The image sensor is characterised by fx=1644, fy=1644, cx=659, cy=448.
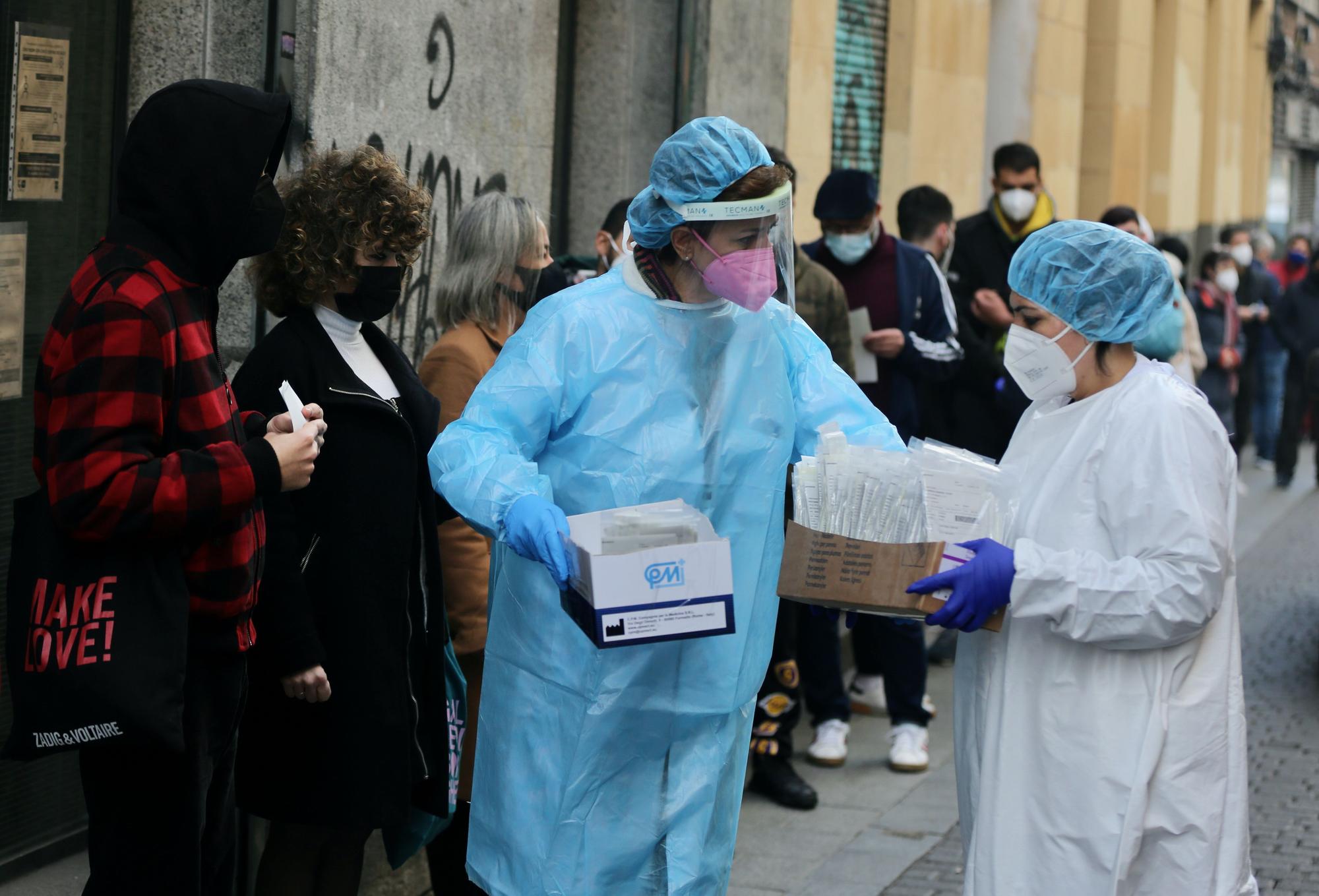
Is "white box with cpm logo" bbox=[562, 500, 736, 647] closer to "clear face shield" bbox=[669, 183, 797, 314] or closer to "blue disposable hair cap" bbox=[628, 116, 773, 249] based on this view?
"clear face shield" bbox=[669, 183, 797, 314]

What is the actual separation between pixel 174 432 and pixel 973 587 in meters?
1.43

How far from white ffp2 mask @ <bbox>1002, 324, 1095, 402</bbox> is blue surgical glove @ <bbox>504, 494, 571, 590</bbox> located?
3.28ft

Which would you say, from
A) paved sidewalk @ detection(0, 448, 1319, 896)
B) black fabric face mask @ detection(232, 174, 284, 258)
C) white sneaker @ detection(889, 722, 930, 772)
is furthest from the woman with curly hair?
white sneaker @ detection(889, 722, 930, 772)

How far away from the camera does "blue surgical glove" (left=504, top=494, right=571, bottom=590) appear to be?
2818mm

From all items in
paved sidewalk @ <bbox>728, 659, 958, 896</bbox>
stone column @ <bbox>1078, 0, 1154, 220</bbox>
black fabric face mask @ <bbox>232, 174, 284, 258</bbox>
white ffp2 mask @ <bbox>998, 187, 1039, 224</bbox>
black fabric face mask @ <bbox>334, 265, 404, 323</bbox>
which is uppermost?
stone column @ <bbox>1078, 0, 1154, 220</bbox>

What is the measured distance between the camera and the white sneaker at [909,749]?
580cm

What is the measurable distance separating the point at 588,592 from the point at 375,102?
2541 mm

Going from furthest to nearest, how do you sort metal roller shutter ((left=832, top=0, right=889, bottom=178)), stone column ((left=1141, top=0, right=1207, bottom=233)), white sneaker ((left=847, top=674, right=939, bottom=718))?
1. stone column ((left=1141, top=0, right=1207, bottom=233))
2. metal roller shutter ((left=832, top=0, right=889, bottom=178))
3. white sneaker ((left=847, top=674, right=939, bottom=718))

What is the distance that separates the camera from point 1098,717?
3049 mm

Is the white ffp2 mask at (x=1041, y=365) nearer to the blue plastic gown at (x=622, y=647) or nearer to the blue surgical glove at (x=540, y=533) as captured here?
the blue plastic gown at (x=622, y=647)

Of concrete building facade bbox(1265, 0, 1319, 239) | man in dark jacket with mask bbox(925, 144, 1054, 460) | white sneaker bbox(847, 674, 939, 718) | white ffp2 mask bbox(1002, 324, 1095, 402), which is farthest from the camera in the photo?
concrete building facade bbox(1265, 0, 1319, 239)

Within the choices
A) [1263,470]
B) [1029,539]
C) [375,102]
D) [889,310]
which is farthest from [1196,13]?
[1029,539]

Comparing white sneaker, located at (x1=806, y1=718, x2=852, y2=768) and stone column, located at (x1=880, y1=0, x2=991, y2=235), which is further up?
stone column, located at (x1=880, y1=0, x2=991, y2=235)

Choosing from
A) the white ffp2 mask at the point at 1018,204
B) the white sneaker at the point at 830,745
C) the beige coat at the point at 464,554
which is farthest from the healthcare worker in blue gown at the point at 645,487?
the white ffp2 mask at the point at 1018,204
